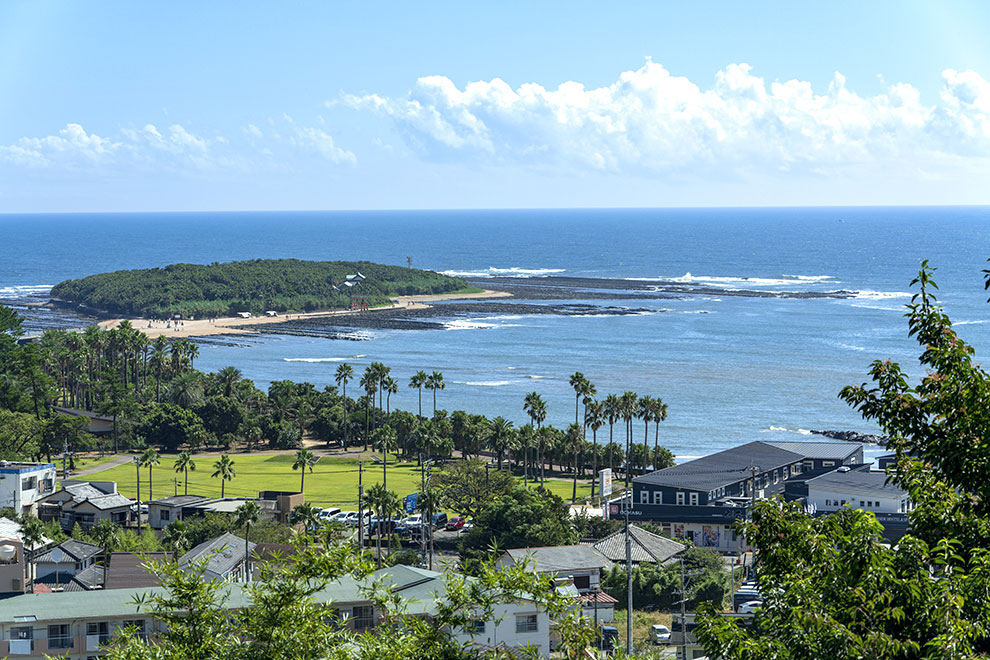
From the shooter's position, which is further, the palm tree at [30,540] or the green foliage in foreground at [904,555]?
the palm tree at [30,540]


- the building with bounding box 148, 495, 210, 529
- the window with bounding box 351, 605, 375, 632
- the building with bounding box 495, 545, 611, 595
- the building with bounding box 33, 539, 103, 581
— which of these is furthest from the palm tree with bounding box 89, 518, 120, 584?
the building with bounding box 495, 545, 611, 595

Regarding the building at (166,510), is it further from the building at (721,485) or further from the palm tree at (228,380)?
the palm tree at (228,380)

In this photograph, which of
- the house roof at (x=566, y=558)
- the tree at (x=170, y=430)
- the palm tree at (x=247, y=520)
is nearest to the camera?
the palm tree at (x=247, y=520)

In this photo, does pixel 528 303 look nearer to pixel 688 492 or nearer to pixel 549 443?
pixel 549 443

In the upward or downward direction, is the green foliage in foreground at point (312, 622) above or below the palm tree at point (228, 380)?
above

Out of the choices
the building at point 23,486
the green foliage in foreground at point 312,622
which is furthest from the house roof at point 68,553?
the green foliage in foreground at point 312,622

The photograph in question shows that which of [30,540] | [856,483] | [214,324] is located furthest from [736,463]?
[214,324]
